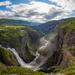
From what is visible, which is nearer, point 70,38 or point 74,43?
point 74,43

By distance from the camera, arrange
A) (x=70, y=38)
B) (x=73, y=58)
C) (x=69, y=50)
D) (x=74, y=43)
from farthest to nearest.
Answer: (x=70, y=38) < (x=74, y=43) < (x=69, y=50) < (x=73, y=58)

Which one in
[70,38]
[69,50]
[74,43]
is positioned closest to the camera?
[69,50]

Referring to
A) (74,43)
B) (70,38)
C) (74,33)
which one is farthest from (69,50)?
(74,33)

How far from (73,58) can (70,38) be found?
2392 inches

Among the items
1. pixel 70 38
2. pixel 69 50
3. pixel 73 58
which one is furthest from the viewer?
pixel 70 38

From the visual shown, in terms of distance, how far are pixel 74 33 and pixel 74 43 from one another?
91.9ft

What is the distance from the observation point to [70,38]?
189875 mm

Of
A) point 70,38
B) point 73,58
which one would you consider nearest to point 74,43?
point 70,38

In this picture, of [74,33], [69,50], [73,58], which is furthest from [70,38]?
[73,58]

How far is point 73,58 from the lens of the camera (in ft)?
441

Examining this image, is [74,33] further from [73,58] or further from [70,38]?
[73,58]

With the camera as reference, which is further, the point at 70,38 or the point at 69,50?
the point at 70,38

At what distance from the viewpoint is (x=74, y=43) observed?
175375 mm

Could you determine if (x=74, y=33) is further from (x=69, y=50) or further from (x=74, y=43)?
(x=69, y=50)
